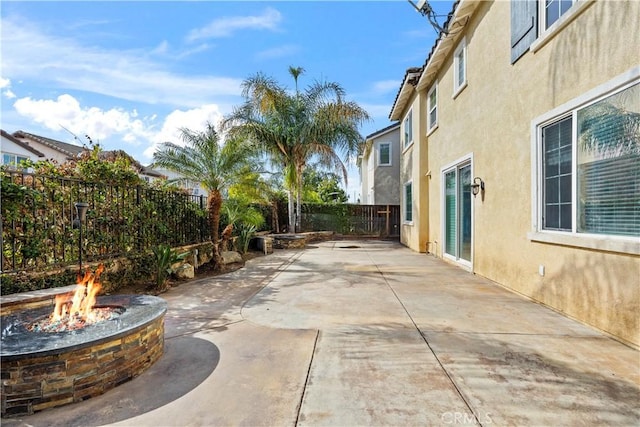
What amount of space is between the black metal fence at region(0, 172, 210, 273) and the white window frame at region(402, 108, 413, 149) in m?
10.2

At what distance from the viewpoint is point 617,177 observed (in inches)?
161

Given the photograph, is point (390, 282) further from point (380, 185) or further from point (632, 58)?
point (380, 185)

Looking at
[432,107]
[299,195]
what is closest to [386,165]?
[299,195]

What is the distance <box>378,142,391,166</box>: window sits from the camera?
22.5 metres

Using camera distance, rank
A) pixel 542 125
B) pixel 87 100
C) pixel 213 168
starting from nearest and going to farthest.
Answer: pixel 542 125, pixel 213 168, pixel 87 100

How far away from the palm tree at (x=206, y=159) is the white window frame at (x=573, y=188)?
706 cm

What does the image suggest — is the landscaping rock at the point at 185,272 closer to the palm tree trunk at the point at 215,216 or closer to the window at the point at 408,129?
the palm tree trunk at the point at 215,216

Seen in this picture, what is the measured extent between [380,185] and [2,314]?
20450 millimetres

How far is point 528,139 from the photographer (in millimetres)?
5852

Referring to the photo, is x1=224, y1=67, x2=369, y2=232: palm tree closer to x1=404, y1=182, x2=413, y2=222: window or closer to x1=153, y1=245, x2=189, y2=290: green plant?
x1=404, y1=182, x2=413, y2=222: window

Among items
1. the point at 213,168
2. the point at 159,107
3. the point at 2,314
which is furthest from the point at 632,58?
the point at 159,107

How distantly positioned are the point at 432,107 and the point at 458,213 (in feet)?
15.3

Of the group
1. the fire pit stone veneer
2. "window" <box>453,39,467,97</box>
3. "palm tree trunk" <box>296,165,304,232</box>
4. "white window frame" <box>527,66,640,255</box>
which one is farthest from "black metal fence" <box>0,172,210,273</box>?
"palm tree trunk" <box>296,165,304,232</box>

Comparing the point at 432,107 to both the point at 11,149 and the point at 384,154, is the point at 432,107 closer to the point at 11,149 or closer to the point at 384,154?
the point at 384,154
